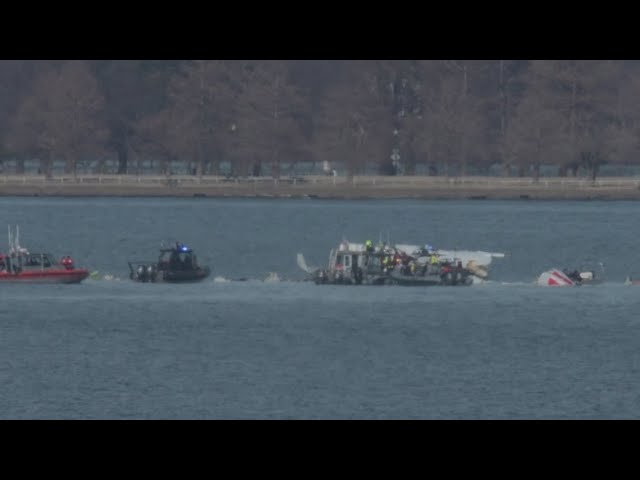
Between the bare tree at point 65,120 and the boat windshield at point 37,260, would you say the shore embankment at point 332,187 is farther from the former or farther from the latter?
the boat windshield at point 37,260

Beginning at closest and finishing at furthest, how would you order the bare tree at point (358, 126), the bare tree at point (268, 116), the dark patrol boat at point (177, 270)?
the dark patrol boat at point (177, 270) → the bare tree at point (358, 126) → the bare tree at point (268, 116)

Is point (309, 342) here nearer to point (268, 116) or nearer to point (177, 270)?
point (177, 270)

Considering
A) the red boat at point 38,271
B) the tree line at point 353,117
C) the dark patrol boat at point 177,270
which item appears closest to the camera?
the red boat at point 38,271

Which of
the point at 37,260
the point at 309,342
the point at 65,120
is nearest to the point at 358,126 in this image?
the point at 65,120

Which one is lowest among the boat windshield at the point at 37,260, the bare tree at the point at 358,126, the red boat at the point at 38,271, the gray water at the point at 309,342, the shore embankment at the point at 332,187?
the gray water at the point at 309,342

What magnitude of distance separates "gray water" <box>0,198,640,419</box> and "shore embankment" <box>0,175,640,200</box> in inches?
1475

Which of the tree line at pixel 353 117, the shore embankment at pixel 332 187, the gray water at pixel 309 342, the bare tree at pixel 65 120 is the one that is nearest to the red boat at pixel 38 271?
the gray water at pixel 309 342

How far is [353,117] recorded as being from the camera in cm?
13638

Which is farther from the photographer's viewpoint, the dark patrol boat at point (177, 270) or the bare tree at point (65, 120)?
the bare tree at point (65, 120)

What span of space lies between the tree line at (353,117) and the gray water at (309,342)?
40.1m

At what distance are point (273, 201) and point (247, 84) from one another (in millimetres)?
10786

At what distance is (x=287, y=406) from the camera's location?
36.5m

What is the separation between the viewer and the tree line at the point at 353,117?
135 m

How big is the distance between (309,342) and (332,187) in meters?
88.5
